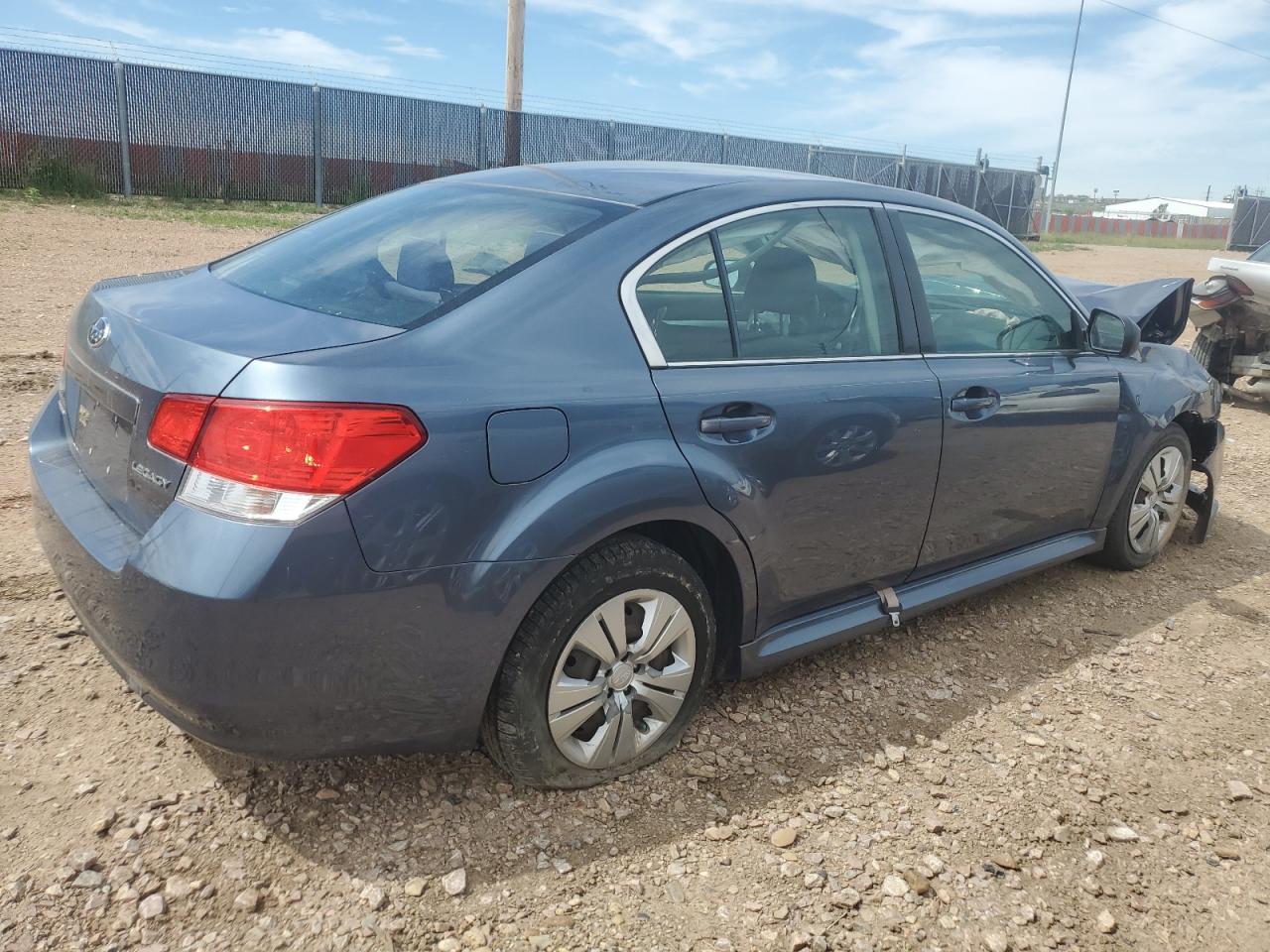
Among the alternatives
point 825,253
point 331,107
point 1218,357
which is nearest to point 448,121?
point 331,107

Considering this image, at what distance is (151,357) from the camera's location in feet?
7.68

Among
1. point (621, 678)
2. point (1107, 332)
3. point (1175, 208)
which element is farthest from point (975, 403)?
point (1175, 208)

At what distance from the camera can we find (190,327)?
7.88 ft

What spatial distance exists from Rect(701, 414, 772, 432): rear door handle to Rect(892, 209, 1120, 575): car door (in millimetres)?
827

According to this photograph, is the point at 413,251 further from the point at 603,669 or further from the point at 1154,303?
the point at 1154,303

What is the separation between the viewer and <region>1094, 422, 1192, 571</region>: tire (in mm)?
4441

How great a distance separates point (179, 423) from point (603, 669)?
1.18 metres

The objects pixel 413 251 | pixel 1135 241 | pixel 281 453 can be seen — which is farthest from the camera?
pixel 1135 241

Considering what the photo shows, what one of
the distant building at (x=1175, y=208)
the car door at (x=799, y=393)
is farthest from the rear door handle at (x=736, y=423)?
the distant building at (x=1175, y=208)

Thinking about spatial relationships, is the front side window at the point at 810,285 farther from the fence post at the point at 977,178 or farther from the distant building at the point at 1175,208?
the distant building at the point at 1175,208

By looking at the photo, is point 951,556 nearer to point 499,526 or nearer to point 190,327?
point 499,526

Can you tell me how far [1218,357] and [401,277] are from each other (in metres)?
8.34

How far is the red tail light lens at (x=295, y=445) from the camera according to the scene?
6.93 ft

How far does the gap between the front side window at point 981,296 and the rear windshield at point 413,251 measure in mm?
1264
